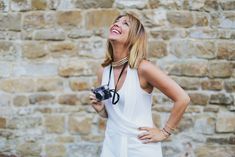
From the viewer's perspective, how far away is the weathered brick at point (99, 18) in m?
4.76

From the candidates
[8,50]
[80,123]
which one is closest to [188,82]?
[80,123]

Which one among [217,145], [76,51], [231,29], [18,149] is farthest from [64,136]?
[231,29]

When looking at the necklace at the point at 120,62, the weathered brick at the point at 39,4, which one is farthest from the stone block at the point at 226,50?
the necklace at the point at 120,62

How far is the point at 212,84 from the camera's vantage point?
15.8ft

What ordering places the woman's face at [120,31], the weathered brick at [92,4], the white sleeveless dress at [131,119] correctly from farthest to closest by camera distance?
the weathered brick at [92,4] < the woman's face at [120,31] < the white sleeveless dress at [131,119]

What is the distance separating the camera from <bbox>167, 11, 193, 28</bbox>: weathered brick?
15.6 ft

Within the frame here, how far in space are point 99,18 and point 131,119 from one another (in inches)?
93.3

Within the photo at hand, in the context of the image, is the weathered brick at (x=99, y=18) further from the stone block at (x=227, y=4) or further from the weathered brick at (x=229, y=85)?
the weathered brick at (x=229, y=85)

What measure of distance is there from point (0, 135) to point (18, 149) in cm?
26

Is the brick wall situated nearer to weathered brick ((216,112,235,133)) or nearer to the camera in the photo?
weathered brick ((216,112,235,133))

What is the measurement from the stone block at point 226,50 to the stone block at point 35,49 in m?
1.95

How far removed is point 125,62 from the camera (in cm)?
272

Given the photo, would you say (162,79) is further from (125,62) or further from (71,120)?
(71,120)

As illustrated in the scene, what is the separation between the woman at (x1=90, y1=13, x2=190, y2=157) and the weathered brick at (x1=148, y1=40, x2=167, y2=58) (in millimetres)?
2033
